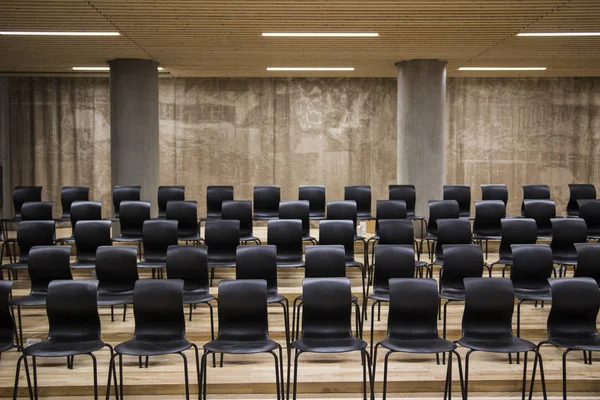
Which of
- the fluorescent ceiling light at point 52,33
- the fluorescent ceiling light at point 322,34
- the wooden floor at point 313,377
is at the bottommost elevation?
the wooden floor at point 313,377

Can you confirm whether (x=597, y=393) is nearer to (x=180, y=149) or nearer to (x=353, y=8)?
(x=353, y=8)

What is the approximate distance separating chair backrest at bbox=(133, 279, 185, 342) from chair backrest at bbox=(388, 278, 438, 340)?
5.70 ft

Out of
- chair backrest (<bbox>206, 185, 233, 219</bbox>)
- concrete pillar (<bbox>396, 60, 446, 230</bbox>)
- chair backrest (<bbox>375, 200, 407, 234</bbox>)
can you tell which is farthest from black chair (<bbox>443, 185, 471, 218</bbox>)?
chair backrest (<bbox>206, 185, 233, 219</bbox>)

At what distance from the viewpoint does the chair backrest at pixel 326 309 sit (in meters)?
6.21

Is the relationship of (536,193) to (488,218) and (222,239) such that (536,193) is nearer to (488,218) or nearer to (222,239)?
(488,218)

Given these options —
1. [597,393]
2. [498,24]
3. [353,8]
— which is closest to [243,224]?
[353,8]

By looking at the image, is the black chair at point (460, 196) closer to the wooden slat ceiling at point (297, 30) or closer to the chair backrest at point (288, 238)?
the wooden slat ceiling at point (297, 30)

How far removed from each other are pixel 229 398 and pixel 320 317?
1.02 metres

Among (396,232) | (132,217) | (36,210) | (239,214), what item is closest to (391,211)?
(396,232)

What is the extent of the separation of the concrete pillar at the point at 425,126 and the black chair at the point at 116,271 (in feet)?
18.7

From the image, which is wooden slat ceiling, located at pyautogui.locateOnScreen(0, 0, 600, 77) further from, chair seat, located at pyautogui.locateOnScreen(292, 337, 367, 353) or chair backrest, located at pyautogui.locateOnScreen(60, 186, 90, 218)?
chair seat, located at pyautogui.locateOnScreen(292, 337, 367, 353)

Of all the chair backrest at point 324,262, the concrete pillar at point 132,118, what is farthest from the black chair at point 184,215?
the chair backrest at point 324,262

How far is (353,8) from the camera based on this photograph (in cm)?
768

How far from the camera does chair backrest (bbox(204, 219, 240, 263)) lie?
840 cm
